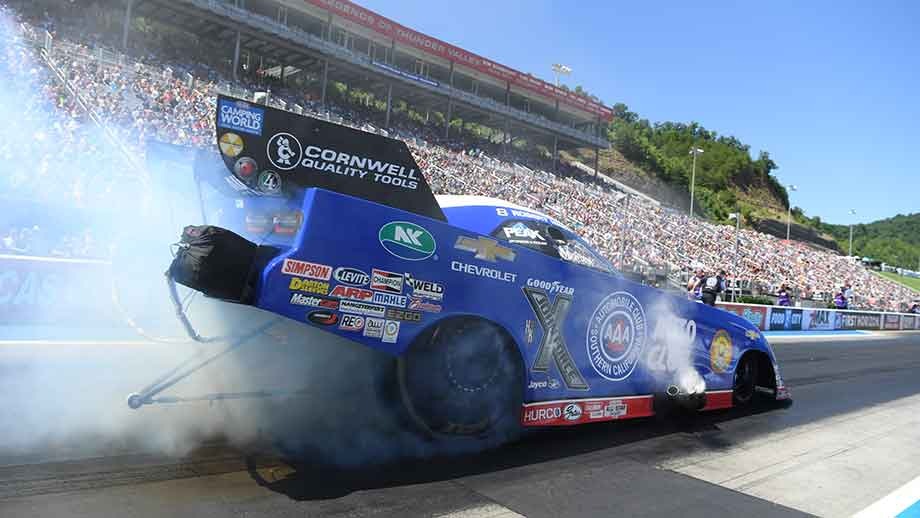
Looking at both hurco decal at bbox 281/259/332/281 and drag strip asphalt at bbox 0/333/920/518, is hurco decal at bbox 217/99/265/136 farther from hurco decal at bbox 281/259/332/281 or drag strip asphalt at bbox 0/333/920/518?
drag strip asphalt at bbox 0/333/920/518

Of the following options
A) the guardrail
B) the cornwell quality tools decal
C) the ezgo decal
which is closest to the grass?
the guardrail

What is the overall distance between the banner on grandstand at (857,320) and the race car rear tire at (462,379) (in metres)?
27.3

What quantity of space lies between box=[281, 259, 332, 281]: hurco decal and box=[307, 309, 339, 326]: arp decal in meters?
0.20

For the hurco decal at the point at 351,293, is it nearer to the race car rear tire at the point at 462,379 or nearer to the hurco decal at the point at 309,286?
the hurco decal at the point at 309,286

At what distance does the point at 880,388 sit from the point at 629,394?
6995 mm

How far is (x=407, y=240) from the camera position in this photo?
3.97 m

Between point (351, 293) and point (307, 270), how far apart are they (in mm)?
314

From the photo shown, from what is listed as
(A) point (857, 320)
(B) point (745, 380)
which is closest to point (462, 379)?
(B) point (745, 380)

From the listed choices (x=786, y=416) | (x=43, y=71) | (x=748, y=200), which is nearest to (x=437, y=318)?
(x=786, y=416)

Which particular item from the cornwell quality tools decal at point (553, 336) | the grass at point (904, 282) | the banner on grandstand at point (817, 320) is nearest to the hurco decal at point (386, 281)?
the cornwell quality tools decal at point (553, 336)

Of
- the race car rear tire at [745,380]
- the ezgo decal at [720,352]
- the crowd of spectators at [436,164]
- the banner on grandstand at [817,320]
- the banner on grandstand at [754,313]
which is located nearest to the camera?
the ezgo decal at [720,352]

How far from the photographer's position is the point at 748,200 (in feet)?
303

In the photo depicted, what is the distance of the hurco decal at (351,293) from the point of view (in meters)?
3.69

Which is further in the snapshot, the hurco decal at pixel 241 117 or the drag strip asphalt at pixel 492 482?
the hurco decal at pixel 241 117
